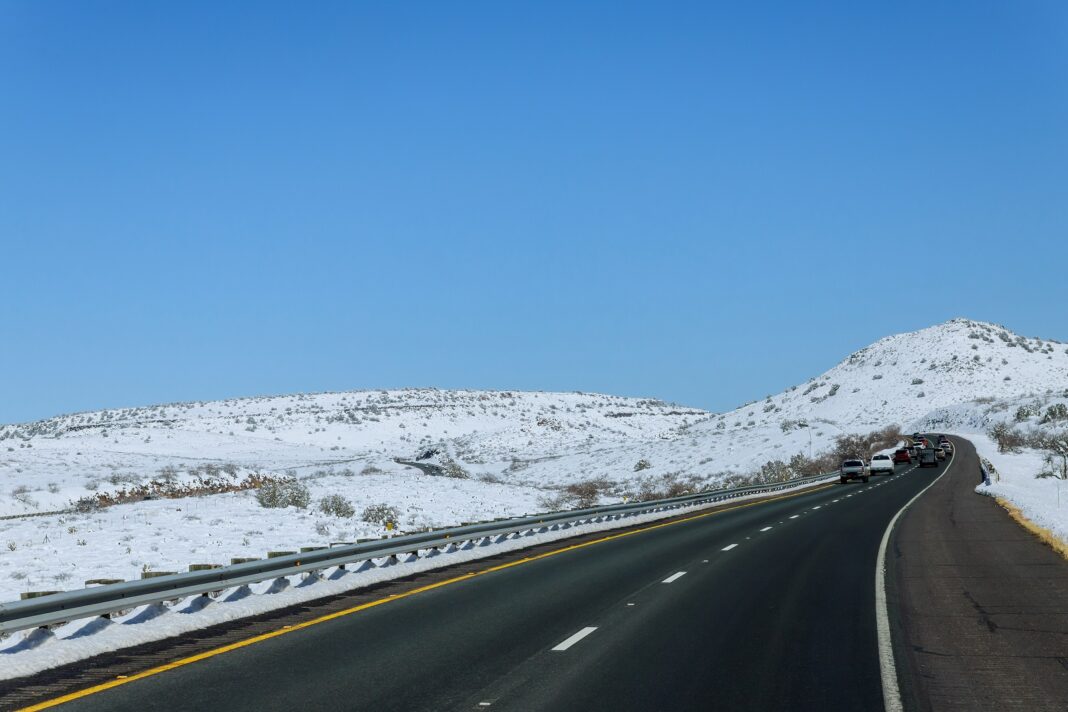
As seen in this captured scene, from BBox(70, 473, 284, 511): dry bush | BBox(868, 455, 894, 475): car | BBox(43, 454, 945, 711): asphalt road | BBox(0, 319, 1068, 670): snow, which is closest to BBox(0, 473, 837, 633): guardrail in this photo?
BBox(43, 454, 945, 711): asphalt road

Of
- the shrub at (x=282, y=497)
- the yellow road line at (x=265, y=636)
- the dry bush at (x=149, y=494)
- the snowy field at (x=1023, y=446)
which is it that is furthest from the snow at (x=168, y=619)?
the dry bush at (x=149, y=494)

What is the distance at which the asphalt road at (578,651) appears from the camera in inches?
308

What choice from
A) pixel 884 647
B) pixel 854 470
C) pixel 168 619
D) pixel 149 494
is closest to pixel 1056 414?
pixel 854 470

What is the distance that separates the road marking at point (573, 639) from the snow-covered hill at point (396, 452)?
1033cm

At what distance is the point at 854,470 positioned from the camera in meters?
61.7

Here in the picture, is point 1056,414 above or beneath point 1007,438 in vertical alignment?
above

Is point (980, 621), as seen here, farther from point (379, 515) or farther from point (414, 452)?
point (414, 452)

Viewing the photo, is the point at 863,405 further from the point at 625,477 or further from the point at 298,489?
the point at 298,489

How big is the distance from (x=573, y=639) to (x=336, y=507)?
22.3 m

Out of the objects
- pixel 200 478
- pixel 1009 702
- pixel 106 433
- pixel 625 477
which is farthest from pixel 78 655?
pixel 106 433

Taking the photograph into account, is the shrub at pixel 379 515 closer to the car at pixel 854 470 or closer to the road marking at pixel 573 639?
the road marking at pixel 573 639

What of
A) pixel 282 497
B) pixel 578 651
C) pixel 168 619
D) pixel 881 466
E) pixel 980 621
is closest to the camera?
pixel 578 651

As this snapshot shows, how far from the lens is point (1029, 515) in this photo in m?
27.7

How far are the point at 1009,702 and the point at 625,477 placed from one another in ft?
237
